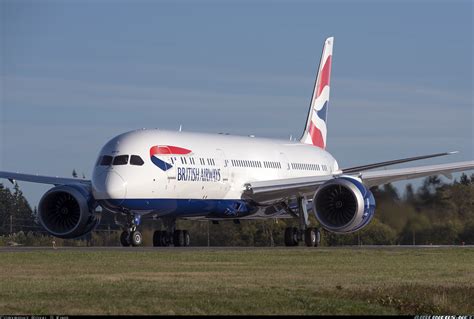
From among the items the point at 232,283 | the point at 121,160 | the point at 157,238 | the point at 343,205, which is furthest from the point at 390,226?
the point at 232,283

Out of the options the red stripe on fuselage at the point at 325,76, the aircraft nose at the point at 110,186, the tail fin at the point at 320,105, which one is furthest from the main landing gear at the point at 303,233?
the red stripe on fuselage at the point at 325,76

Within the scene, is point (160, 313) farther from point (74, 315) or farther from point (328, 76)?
point (328, 76)

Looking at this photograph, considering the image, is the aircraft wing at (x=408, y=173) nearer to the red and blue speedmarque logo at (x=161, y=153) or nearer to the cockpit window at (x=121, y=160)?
the red and blue speedmarque logo at (x=161, y=153)

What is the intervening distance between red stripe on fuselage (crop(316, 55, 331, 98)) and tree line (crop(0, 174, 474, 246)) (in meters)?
5.92

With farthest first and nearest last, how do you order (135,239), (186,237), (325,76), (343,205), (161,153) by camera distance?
(325,76) → (186,237) → (343,205) → (161,153) → (135,239)

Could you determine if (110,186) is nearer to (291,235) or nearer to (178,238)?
(178,238)

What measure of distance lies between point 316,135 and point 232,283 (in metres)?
32.8

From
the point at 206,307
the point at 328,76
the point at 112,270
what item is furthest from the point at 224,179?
the point at 206,307

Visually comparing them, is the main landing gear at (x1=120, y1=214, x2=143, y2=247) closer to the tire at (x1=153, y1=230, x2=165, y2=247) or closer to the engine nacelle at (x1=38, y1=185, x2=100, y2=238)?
the engine nacelle at (x1=38, y1=185, x2=100, y2=238)

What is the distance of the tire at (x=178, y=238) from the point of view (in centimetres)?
4391

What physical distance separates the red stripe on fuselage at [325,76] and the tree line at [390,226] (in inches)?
233

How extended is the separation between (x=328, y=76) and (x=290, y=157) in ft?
26.3

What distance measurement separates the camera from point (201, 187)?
1660 inches

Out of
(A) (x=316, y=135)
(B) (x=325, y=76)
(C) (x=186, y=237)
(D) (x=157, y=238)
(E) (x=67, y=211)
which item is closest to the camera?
(E) (x=67, y=211)
